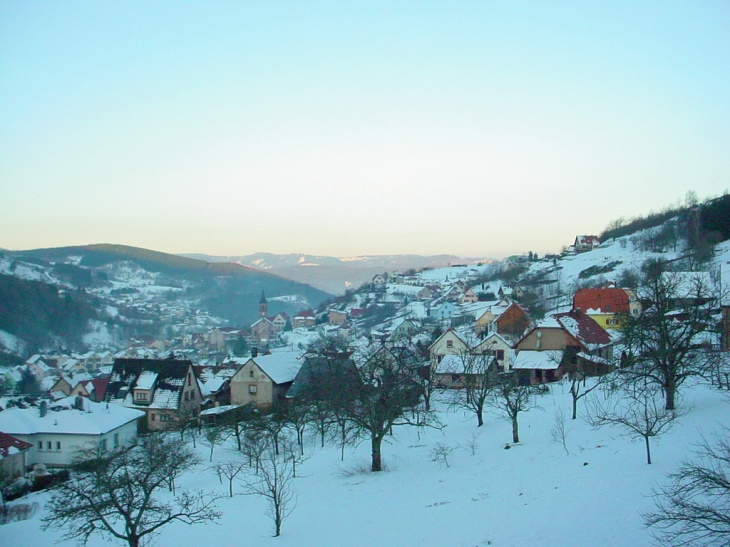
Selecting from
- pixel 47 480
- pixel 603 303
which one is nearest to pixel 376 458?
pixel 47 480

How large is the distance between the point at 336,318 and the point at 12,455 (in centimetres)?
8999

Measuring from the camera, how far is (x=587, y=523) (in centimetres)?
1113

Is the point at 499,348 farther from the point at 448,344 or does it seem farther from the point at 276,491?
the point at 276,491

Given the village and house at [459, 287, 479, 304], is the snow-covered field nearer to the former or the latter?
the village

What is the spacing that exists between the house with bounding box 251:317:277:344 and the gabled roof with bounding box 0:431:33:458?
89856mm

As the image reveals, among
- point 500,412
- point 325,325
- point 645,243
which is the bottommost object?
point 325,325

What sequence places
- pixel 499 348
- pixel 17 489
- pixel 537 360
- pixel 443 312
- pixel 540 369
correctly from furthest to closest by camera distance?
pixel 443 312 < pixel 499 348 < pixel 537 360 < pixel 540 369 < pixel 17 489

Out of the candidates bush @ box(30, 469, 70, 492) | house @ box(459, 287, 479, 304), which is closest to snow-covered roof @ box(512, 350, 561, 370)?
bush @ box(30, 469, 70, 492)

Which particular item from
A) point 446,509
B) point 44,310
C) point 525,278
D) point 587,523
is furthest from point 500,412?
point 44,310

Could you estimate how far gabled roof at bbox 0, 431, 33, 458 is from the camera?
26.2 metres

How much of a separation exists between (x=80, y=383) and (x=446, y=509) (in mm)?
→ 50239

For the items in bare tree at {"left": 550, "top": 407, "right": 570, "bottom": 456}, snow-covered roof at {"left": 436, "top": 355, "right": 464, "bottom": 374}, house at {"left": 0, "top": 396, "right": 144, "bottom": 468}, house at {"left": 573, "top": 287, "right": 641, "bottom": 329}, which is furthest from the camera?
house at {"left": 573, "top": 287, "right": 641, "bottom": 329}

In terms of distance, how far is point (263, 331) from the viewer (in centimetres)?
12275

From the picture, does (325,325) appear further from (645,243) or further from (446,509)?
(446,509)
